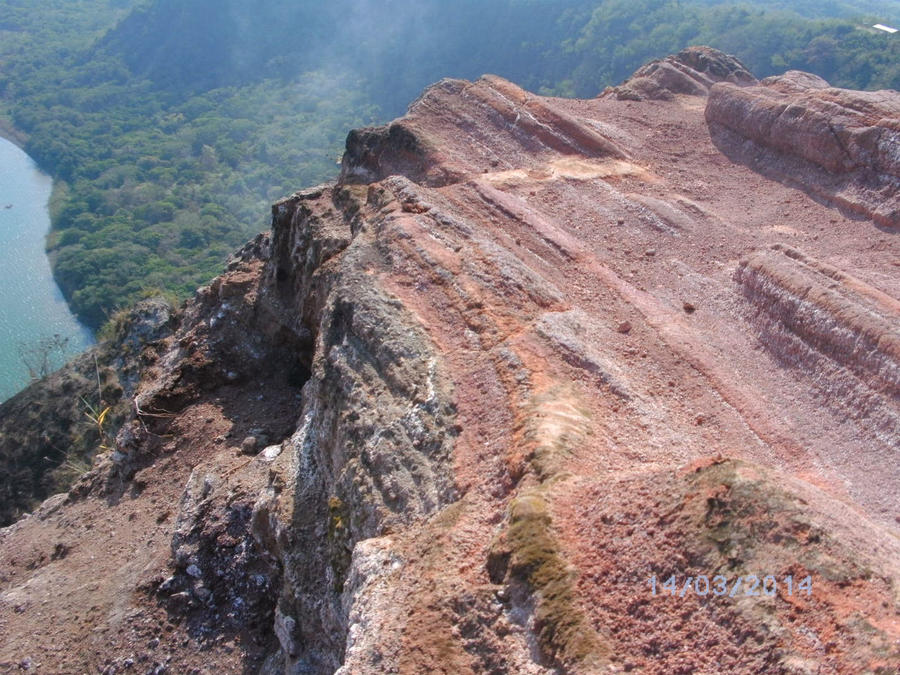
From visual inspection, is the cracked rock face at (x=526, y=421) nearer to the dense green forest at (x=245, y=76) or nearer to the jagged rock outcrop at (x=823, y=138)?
the jagged rock outcrop at (x=823, y=138)

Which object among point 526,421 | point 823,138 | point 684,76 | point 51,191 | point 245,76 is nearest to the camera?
point 526,421

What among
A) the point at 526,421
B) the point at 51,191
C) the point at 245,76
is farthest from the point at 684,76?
the point at 245,76

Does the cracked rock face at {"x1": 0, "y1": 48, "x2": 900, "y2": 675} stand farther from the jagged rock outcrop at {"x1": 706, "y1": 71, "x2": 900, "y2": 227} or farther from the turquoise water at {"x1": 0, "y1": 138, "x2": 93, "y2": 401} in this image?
the turquoise water at {"x1": 0, "y1": 138, "x2": 93, "y2": 401}

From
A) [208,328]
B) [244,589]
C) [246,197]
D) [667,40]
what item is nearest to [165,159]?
[246,197]

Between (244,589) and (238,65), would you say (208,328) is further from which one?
(238,65)

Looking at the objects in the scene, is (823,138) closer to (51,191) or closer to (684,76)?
(684,76)

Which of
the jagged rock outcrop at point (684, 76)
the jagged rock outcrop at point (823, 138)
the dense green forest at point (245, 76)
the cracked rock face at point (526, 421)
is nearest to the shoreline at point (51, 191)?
the dense green forest at point (245, 76)

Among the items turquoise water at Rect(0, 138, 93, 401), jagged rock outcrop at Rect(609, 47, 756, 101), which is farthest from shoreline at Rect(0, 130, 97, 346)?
jagged rock outcrop at Rect(609, 47, 756, 101)
